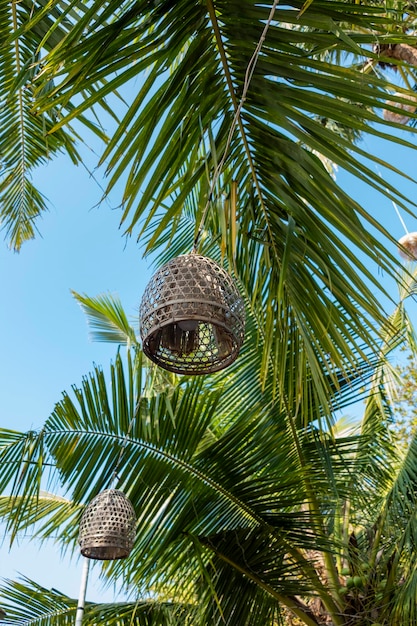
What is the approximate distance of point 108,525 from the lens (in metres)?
2.58

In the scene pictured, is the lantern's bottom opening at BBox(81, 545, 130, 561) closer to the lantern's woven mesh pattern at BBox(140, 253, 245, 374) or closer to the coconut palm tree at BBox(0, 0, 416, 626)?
the coconut palm tree at BBox(0, 0, 416, 626)

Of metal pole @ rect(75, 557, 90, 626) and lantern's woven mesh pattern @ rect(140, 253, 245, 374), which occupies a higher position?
lantern's woven mesh pattern @ rect(140, 253, 245, 374)

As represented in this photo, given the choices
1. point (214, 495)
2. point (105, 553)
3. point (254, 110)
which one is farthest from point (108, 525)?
point (254, 110)

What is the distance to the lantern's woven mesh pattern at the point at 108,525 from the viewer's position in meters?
2.56

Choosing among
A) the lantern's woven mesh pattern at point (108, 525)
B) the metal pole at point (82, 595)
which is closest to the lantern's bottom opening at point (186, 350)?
the lantern's woven mesh pattern at point (108, 525)

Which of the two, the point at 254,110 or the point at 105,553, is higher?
the point at 254,110

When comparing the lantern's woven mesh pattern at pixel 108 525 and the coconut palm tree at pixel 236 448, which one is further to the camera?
the lantern's woven mesh pattern at pixel 108 525

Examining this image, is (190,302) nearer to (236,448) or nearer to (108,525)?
(108,525)

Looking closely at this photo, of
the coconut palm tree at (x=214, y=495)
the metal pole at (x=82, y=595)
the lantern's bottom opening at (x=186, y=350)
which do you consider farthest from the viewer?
the metal pole at (x=82, y=595)

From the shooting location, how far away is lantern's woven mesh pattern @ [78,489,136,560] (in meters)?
2.56

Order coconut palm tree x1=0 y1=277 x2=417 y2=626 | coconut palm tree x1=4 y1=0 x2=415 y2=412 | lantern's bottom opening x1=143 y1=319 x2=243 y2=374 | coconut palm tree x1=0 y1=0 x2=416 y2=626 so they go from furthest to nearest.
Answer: coconut palm tree x1=0 y1=277 x2=417 y2=626
coconut palm tree x1=0 y1=0 x2=416 y2=626
lantern's bottom opening x1=143 y1=319 x2=243 y2=374
coconut palm tree x1=4 y1=0 x2=415 y2=412

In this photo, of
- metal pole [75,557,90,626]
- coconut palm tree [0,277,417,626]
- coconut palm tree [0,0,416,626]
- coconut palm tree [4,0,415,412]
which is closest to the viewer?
coconut palm tree [4,0,415,412]

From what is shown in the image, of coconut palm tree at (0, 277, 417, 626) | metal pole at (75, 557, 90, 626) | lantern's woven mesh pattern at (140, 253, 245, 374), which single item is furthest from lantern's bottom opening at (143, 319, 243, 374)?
metal pole at (75, 557, 90, 626)

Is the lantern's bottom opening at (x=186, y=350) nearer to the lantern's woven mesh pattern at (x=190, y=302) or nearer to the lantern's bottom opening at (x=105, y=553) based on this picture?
the lantern's woven mesh pattern at (x=190, y=302)
